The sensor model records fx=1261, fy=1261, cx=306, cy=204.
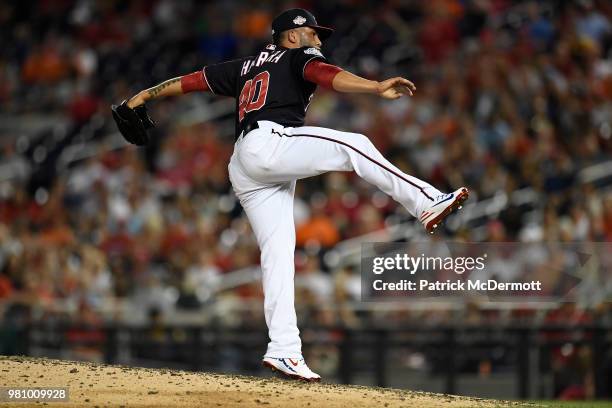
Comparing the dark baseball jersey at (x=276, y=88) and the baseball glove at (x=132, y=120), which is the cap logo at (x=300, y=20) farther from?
the baseball glove at (x=132, y=120)

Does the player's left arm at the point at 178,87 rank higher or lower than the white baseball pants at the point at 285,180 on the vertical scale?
higher

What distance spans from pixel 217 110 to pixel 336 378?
15.3ft

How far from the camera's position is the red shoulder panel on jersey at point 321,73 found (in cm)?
667

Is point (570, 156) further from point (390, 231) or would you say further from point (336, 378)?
point (336, 378)

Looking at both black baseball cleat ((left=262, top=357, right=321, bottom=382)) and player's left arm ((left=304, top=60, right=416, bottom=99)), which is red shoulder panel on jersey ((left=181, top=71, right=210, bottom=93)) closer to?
player's left arm ((left=304, top=60, right=416, bottom=99))

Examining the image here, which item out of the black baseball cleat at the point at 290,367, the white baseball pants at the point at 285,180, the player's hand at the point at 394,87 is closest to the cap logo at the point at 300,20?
the white baseball pants at the point at 285,180

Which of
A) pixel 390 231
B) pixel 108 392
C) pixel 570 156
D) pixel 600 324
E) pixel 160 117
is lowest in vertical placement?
pixel 108 392

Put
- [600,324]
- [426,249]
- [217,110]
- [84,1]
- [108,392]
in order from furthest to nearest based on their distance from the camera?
1. [84,1]
2. [217,110]
3. [600,324]
4. [426,249]
5. [108,392]

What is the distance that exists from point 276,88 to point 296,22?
1.43ft

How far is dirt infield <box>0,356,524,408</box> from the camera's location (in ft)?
21.7

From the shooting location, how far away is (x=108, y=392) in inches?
271

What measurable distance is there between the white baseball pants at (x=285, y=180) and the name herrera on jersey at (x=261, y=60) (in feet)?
1.33

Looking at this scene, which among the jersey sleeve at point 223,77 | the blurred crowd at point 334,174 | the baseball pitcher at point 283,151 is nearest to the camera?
the baseball pitcher at point 283,151

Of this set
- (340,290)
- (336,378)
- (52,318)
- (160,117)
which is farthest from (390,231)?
(160,117)
